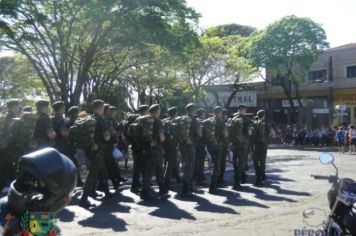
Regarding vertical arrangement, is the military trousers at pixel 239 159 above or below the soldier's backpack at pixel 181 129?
below

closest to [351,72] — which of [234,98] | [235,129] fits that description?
[234,98]

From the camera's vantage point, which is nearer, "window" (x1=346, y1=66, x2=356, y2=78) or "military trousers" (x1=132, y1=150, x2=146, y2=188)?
"military trousers" (x1=132, y1=150, x2=146, y2=188)

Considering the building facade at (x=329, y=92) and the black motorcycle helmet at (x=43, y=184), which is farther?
the building facade at (x=329, y=92)

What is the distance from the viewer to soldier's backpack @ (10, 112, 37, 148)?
360 inches

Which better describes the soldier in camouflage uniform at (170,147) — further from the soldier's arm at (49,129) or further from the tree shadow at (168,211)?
the soldier's arm at (49,129)

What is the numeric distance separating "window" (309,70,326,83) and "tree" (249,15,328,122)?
2476 millimetres

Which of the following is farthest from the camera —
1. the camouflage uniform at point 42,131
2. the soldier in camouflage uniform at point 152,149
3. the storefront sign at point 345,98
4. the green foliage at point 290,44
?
the storefront sign at point 345,98

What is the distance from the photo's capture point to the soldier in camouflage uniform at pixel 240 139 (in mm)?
11742

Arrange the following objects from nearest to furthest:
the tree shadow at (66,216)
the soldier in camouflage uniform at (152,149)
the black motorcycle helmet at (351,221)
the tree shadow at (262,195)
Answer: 1. the black motorcycle helmet at (351,221)
2. the tree shadow at (66,216)
3. the soldier in camouflage uniform at (152,149)
4. the tree shadow at (262,195)

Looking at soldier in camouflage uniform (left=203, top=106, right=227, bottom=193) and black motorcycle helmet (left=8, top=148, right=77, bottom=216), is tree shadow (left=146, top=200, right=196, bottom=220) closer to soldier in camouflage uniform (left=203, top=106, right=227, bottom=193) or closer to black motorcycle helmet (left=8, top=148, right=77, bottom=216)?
soldier in camouflage uniform (left=203, top=106, right=227, bottom=193)

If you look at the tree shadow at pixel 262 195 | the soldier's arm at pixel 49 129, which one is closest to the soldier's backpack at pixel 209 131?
the tree shadow at pixel 262 195

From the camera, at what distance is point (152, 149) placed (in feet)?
32.8

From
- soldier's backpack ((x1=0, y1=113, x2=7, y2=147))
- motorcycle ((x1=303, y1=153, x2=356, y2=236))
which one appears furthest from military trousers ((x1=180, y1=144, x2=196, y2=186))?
motorcycle ((x1=303, y1=153, x2=356, y2=236))

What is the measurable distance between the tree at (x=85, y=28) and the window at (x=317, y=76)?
24.2 metres
